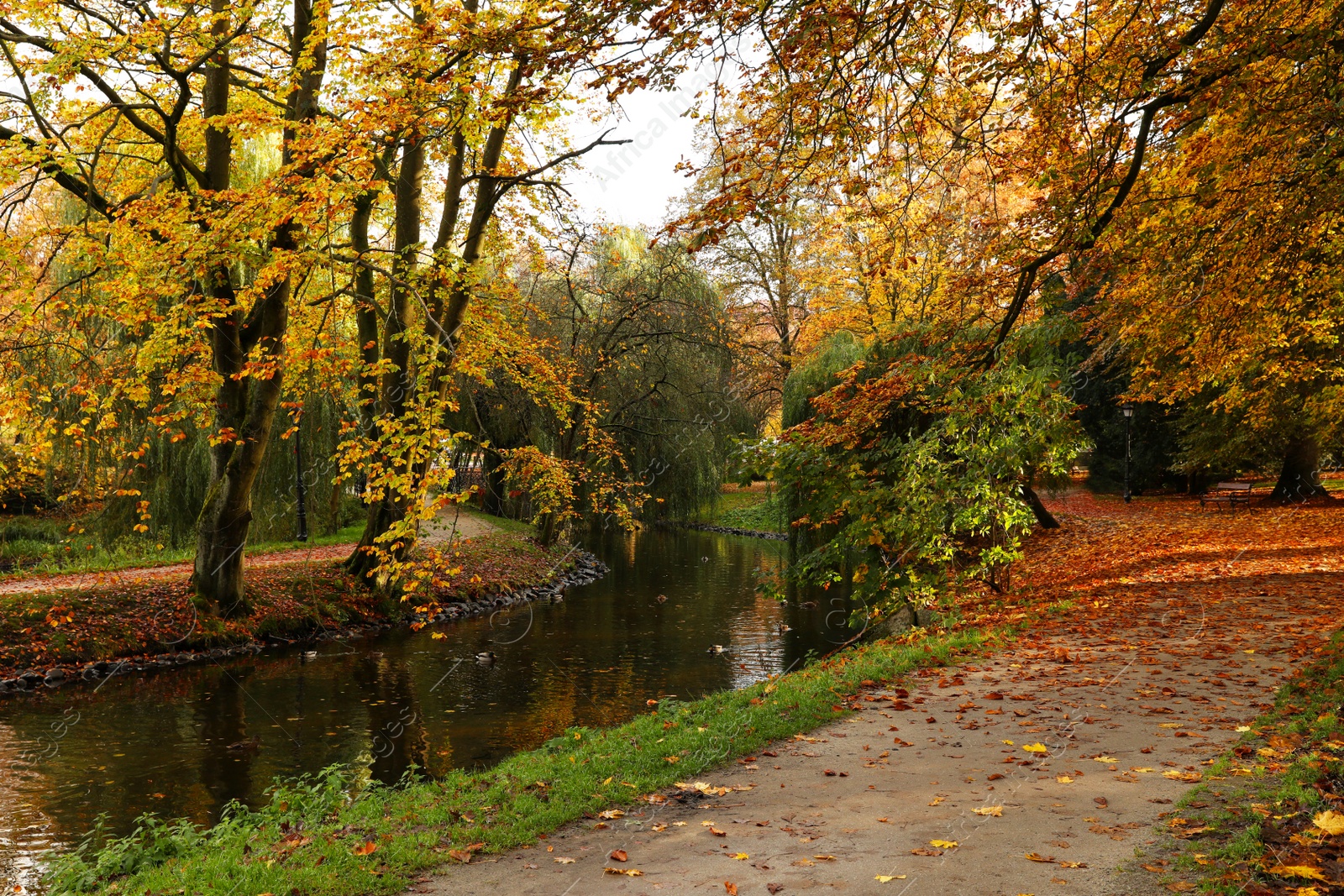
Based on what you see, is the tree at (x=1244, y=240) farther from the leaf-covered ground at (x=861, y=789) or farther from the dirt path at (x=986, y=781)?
the leaf-covered ground at (x=861, y=789)

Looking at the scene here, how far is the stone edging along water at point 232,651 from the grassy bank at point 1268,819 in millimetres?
6528

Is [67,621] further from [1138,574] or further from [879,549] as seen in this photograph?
[1138,574]

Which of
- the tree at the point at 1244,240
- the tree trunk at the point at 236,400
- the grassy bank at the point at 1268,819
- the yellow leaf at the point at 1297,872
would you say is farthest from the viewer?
the tree trunk at the point at 236,400

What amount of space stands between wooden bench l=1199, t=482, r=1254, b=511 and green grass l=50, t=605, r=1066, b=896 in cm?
1776

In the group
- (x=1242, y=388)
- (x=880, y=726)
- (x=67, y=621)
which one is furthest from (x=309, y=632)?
(x=1242, y=388)

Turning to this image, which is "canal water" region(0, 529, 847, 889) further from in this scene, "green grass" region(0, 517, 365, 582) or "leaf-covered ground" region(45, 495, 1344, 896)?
"green grass" region(0, 517, 365, 582)

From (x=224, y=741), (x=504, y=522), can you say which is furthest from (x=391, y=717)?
(x=504, y=522)

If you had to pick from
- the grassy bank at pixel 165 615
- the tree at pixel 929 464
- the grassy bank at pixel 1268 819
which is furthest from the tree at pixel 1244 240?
the grassy bank at pixel 165 615

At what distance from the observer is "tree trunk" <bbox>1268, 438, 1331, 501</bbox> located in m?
20.8

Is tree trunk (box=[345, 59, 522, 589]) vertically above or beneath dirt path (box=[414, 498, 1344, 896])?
above

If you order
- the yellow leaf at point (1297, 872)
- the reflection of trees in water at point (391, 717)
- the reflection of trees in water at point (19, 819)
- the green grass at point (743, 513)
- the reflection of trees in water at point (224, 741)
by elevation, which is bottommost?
the reflection of trees in water at point (391, 717)

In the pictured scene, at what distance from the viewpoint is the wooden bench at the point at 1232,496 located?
21078mm

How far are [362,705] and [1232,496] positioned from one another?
19.9m

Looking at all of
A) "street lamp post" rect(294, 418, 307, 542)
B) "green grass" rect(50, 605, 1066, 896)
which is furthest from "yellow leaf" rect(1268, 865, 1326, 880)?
"street lamp post" rect(294, 418, 307, 542)
